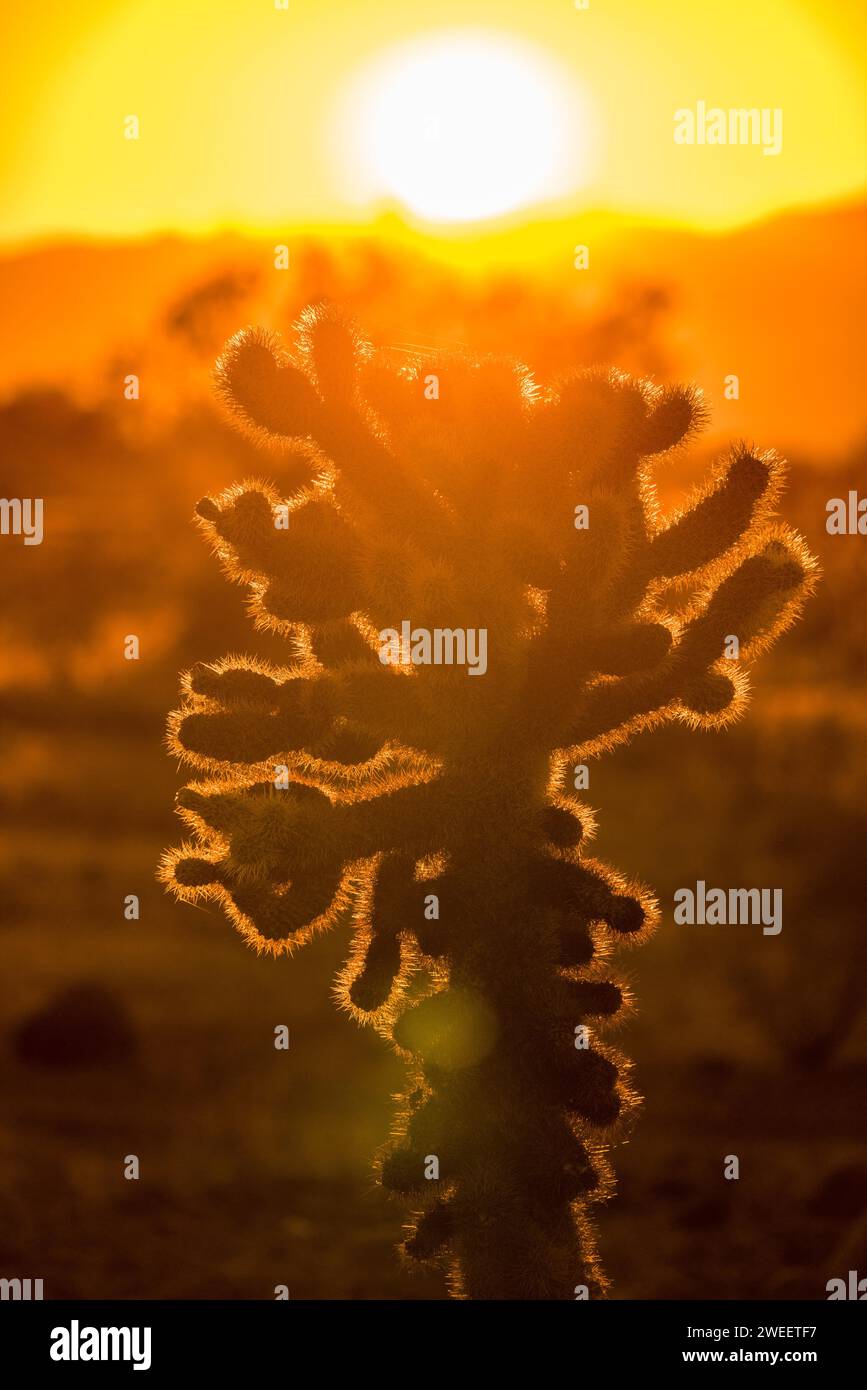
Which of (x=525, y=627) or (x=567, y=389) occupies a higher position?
(x=567, y=389)

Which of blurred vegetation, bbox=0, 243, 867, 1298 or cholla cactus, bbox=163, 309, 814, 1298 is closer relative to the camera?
cholla cactus, bbox=163, 309, 814, 1298

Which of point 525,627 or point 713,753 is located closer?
point 525,627

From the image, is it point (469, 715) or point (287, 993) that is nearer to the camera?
point (469, 715)

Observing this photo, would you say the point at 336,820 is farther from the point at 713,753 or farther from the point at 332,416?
the point at 713,753

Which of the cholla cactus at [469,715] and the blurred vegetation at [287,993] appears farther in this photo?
the blurred vegetation at [287,993]
